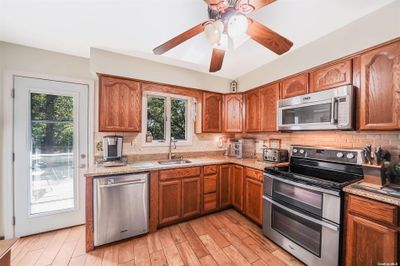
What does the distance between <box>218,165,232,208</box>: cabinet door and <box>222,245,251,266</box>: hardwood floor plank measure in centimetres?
87

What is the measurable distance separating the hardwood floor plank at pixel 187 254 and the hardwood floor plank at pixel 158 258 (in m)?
0.19

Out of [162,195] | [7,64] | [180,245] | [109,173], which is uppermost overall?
[7,64]

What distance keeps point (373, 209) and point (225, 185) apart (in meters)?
1.84

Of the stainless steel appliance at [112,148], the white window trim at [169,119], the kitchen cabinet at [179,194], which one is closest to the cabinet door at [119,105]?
the stainless steel appliance at [112,148]

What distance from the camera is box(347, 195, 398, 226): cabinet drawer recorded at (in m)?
1.23

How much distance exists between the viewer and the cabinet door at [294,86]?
7.06 ft

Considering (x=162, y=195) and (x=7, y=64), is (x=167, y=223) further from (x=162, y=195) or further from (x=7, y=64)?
(x=7, y=64)

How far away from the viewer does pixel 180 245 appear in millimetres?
2041

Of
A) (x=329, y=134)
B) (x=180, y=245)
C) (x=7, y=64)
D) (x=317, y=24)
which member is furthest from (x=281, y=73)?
(x=7, y=64)

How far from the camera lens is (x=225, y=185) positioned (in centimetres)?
288

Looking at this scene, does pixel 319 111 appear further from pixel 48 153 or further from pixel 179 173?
pixel 48 153

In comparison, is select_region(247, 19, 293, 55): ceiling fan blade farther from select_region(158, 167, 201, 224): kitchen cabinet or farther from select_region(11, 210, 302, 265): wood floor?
select_region(11, 210, 302, 265): wood floor

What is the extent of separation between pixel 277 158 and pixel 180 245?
178 cm

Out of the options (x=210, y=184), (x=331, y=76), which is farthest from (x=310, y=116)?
(x=210, y=184)
